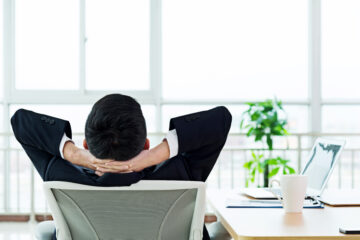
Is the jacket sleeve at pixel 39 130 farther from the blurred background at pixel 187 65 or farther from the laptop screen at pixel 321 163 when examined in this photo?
the blurred background at pixel 187 65

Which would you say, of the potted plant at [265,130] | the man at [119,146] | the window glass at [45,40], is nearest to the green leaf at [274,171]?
the potted plant at [265,130]

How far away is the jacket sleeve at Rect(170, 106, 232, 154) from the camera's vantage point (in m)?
1.19

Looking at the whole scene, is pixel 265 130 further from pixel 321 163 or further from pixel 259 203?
pixel 259 203

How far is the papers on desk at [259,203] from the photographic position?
151cm

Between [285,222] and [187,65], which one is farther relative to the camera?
[187,65]

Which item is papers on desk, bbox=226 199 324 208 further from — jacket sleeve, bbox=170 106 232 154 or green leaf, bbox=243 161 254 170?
green leaf, bbox=243 161 254 170

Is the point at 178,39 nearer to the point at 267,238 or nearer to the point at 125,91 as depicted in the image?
the point at 125,91

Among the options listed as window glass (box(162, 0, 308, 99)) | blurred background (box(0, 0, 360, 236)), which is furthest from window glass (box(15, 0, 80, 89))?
window glass (box(162, 0, 308, 99))

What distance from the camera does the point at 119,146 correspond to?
1.12m

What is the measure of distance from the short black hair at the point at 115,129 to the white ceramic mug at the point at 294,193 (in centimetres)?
52

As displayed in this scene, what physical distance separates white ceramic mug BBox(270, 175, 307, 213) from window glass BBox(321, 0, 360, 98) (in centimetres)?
318

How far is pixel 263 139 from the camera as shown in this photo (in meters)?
4.29

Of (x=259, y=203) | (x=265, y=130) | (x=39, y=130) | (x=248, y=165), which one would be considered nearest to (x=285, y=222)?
(x=259, y=203)

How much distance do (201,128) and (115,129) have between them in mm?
230
